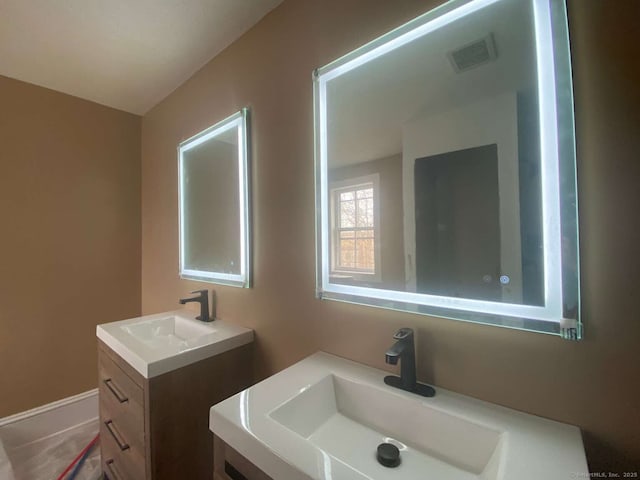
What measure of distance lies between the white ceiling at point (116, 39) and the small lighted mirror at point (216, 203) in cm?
42

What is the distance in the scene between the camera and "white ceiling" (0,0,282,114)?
4.00 ft

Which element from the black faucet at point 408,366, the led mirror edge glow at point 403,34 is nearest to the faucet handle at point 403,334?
the black faucet at point 408,366

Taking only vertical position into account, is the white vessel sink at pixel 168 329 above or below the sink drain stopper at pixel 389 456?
above

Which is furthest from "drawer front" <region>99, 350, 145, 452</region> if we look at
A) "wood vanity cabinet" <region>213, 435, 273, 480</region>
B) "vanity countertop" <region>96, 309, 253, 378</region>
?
"wood vanity cabinet" <region>213, 435, 273, 480</region>

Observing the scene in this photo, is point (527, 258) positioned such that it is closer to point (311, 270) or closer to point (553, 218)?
point (553, 218)

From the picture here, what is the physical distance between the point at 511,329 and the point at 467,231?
0.90ft

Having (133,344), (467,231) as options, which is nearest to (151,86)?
(133,344)

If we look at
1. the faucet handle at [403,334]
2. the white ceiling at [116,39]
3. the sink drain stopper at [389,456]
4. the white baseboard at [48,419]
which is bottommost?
the white baseboard at [48,419]

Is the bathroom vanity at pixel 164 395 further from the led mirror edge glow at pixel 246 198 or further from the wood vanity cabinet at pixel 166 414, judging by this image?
the led mirror edge glow at pixel 246 198

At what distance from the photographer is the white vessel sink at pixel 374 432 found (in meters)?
0.53

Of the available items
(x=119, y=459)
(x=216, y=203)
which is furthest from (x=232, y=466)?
(x=216, y=203)

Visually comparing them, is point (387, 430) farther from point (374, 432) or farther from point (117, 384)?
point (117, 384)

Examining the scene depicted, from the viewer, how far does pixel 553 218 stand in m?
0.63

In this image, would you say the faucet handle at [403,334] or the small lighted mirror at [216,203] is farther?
the small lighted mirror at [216,203]
